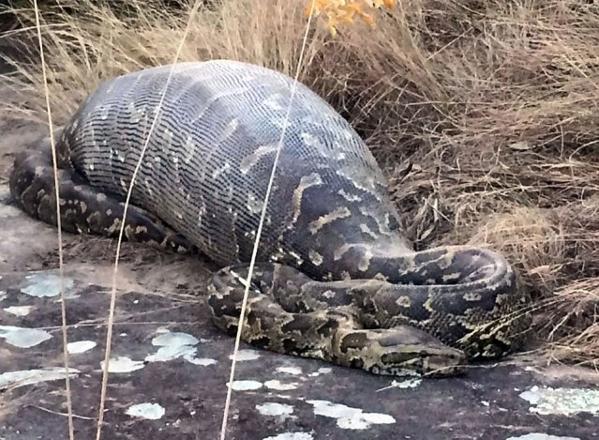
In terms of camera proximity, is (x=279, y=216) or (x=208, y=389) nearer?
(x=208, y=389)

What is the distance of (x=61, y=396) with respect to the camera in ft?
11.6

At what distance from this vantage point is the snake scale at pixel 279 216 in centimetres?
381

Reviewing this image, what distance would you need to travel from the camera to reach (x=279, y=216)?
14.5ft

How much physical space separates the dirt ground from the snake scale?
112mm

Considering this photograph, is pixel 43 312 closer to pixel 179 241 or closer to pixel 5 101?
pixel 179 241

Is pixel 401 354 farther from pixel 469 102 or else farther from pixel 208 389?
pixel 469 102

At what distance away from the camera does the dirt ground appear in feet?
11.0

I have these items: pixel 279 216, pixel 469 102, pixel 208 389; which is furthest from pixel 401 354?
pixel 469 102

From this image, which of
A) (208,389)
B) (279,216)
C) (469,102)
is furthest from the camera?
(469,102)

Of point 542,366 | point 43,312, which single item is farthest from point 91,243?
point 542,366

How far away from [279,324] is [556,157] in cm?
154

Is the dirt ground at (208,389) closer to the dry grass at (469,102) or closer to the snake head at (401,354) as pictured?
the snake head at (401,354)

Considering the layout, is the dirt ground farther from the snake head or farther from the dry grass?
the dry grass

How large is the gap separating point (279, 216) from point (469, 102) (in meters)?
1.24
